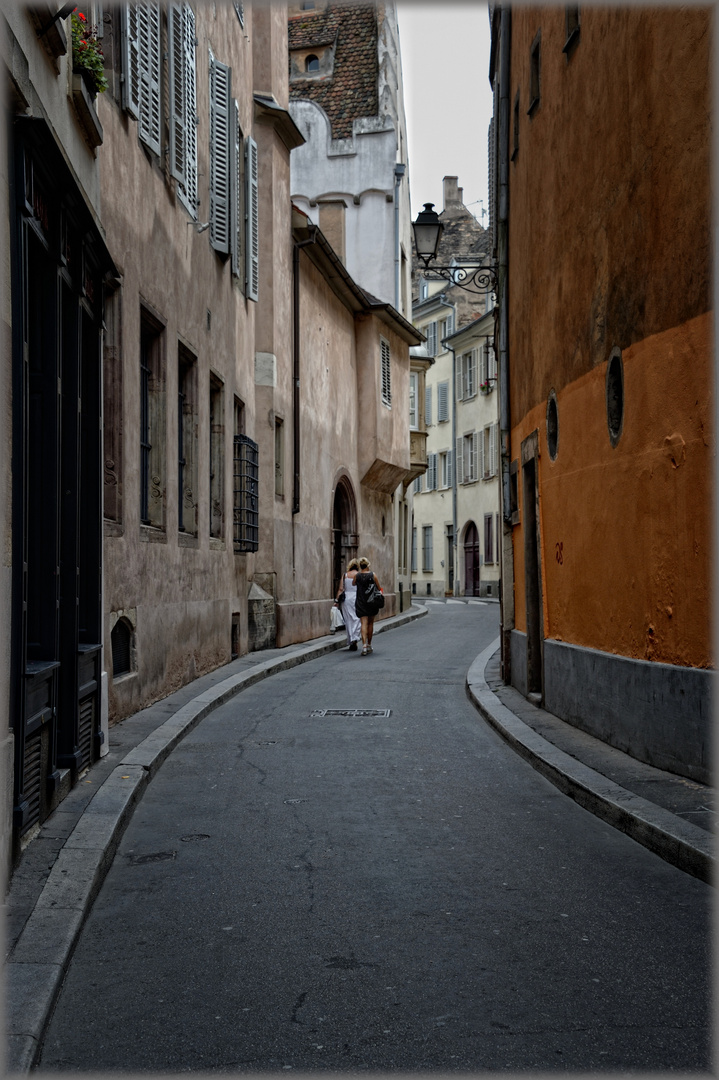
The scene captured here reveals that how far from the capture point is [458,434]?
183 ft

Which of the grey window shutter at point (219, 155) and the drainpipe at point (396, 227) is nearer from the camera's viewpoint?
the grey window shutter at point (219, 155)

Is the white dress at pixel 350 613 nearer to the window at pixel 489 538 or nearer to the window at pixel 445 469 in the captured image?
the window at pixel 489 538

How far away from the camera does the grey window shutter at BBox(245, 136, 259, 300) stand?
18.7 m

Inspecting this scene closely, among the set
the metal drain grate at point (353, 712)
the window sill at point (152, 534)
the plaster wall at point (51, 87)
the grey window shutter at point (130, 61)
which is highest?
the grey window shutter at point (130, 61)

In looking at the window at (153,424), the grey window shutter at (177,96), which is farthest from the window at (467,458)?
the window at (153,424)

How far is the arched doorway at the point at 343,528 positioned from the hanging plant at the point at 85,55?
19.5 m

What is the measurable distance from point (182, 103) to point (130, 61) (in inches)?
93.5

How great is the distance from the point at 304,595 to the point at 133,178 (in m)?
12.3

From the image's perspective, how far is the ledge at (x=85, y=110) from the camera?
8117 mm

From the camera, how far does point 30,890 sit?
5.22m

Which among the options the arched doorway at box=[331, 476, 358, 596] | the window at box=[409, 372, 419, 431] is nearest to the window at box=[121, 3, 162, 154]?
the arched doorway at box=[331, 476, 358, 596]

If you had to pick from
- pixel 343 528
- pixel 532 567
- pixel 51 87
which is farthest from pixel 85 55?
pixel 343 528

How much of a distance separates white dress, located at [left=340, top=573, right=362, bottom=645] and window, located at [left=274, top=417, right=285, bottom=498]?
80.3 inches

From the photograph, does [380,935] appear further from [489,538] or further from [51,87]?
[489,538]
